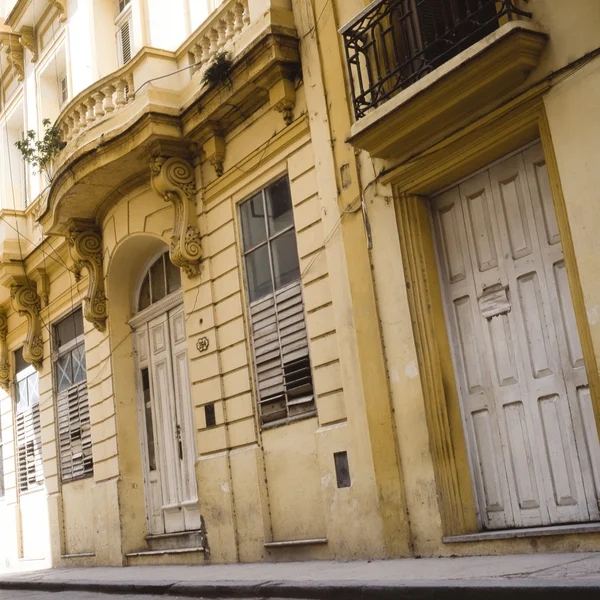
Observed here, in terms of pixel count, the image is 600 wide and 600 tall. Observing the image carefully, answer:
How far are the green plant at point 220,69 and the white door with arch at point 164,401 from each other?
10.1 feet

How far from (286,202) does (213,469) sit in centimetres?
312

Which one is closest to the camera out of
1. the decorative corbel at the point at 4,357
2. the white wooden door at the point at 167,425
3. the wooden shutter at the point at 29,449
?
the white wooden door at the point at 167,425

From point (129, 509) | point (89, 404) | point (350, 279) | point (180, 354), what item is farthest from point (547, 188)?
point (89, 404)

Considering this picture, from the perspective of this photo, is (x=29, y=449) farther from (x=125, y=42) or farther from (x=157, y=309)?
(x=125, y=42)

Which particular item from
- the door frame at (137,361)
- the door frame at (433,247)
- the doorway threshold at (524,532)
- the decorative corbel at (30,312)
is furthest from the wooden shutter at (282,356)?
the decorative corbel at (30,312)

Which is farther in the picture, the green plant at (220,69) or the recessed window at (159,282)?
the recessed window at (159,282)

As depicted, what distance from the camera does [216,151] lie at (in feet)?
34.3

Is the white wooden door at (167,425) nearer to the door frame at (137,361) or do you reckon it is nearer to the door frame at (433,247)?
the door frame at (137,361)

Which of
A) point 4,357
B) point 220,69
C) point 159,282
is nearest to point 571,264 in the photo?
point 220,69

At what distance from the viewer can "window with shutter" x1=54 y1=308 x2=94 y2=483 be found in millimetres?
14094

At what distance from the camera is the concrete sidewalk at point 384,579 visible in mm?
4957

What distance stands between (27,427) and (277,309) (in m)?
8.91

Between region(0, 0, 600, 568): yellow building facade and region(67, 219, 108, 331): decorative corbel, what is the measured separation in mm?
45

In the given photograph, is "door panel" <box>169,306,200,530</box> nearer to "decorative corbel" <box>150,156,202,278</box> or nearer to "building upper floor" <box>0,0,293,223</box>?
"decorative corbel" <box>150,156,202,278</box>
